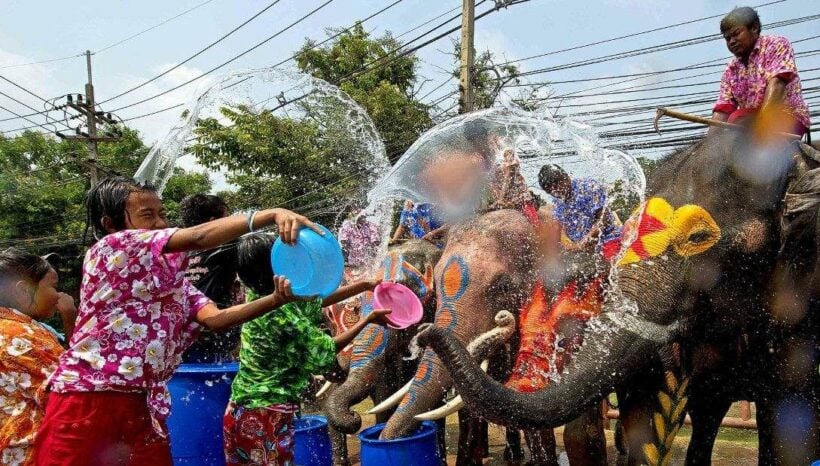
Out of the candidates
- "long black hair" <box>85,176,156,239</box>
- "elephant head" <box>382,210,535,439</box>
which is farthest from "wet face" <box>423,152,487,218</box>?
"long black hair" <box>85,176,156,239</box>

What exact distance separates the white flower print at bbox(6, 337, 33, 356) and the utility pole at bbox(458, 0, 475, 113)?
10131mm

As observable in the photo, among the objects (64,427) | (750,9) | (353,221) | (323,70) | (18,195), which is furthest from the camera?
(18,195)

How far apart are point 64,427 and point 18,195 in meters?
25.4

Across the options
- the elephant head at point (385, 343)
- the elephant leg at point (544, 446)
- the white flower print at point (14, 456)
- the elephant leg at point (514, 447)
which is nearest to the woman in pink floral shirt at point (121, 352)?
the white flower print at point (14, 456)

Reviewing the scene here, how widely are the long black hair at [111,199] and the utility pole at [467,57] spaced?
1015 cm

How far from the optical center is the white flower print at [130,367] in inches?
95.4

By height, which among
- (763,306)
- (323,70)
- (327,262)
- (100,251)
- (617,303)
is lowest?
(763,306)

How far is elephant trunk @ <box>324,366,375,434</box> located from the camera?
506 centimetres

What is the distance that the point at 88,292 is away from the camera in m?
2.46

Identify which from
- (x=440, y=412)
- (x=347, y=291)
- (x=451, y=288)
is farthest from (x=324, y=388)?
(x=347, y=291)

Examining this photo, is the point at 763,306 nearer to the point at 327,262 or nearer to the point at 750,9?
the point at 750,9

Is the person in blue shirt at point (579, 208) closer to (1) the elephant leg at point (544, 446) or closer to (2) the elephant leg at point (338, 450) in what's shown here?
(1) the elephant leg at point (544, 446)

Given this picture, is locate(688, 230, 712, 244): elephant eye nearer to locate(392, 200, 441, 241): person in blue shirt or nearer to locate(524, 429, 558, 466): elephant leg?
locate(524, 429, 558, 466): elephant leg

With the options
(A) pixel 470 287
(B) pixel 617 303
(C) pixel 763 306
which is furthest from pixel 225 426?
(C) pixel 763 306
